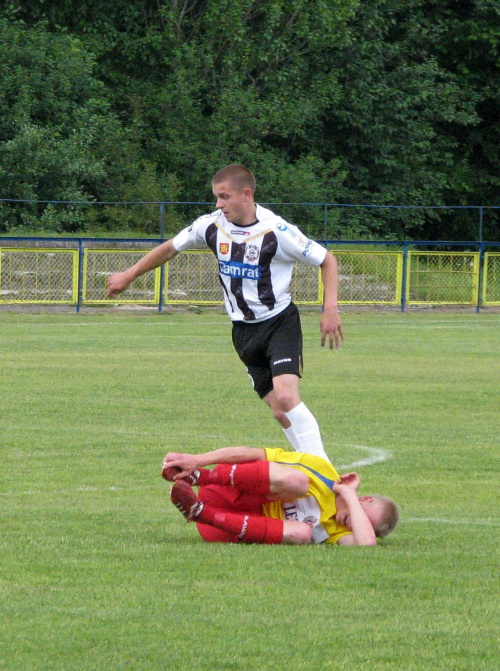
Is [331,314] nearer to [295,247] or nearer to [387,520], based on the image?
[295,247]

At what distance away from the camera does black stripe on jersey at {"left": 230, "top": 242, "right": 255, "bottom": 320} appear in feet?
24.0

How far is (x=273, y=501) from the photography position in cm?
627

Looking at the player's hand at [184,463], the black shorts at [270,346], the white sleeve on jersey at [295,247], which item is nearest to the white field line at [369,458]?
the black shorts at [270,346]

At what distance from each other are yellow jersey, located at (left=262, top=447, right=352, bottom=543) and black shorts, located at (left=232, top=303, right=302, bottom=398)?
3.48 ft

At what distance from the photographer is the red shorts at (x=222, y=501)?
618cm

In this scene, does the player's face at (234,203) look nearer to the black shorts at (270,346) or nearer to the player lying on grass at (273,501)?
the black shorts at (270,346)

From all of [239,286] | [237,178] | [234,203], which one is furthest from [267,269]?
[237,178]

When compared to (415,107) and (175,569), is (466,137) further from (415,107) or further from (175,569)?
(175,569)

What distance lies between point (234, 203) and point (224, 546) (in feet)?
6.69

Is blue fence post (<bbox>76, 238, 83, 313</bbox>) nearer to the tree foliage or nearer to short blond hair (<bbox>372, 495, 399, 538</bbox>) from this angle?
the tree foliage

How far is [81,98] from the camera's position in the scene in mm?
35688

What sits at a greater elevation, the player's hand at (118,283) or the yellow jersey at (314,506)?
the player's hand at (118,283)

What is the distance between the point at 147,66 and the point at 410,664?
3676 cm

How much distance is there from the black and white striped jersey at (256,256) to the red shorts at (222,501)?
1.51 metres
